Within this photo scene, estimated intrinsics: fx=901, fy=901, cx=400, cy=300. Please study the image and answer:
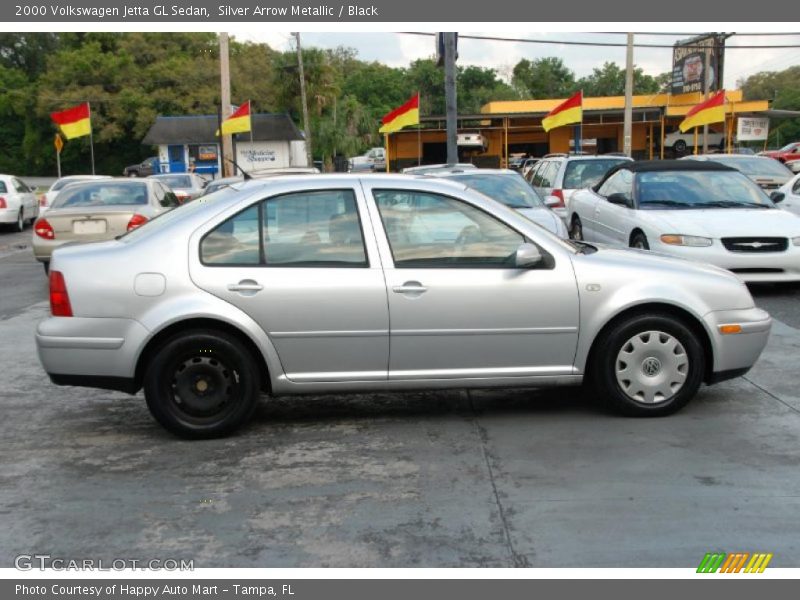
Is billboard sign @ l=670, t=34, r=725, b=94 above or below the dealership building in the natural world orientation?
above

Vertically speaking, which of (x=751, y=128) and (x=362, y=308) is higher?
(x=751, y=128)

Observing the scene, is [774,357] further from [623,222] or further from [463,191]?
[623,222]

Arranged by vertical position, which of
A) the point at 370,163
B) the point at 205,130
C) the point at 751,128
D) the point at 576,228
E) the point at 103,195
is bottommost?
the point at 576,228

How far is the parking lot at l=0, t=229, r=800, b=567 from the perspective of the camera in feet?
13.2

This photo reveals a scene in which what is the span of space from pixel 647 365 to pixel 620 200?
594 cm

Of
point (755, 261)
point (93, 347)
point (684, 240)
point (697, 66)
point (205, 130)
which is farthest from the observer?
point (205, 130)

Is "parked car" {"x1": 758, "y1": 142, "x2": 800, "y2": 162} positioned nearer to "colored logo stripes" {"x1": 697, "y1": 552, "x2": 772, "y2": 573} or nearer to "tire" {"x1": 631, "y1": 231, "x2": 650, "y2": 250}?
"tire" {"x1": 631, "y1": 231, "x2": 650, "y2": 250}

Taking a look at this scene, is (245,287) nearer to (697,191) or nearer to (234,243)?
(234,243)

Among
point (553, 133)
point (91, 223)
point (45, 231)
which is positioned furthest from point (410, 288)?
point (553, 133)

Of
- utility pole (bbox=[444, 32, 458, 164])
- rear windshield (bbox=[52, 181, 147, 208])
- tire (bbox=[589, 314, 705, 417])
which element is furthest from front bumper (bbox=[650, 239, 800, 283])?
utility pole (bbox=[444, 32, 458, 164])

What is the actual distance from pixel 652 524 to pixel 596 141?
36173mm

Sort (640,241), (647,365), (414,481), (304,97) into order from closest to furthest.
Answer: (414,481)
(647,365)
(640,241)
(304,97)

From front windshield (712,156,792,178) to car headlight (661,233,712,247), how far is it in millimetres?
6940

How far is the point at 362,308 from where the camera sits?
17.9ft
